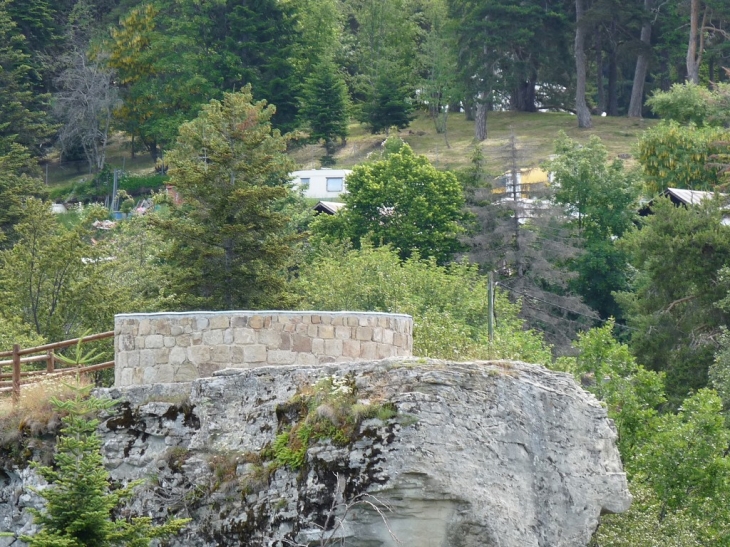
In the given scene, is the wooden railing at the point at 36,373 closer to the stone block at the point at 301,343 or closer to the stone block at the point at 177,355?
the stone block at the point at 177,355

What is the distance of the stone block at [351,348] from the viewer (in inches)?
814

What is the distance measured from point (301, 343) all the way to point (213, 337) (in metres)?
1.19

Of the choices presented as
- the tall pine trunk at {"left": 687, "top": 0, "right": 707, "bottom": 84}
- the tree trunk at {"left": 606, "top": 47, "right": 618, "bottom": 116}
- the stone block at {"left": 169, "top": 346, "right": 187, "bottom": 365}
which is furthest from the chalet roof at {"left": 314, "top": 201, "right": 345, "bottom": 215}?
the stone block at {"left": 169, "top": 346, "right": 187, "bottom": 365}

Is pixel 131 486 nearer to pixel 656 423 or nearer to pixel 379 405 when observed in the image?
pixel 379 405

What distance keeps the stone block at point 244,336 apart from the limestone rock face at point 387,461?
0.63 meters

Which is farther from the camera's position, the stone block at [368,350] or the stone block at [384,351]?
the stone block at [384,351]

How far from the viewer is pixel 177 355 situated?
20.7 meters

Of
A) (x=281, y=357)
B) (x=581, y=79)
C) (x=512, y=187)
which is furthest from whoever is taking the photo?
(x=581, y=79)

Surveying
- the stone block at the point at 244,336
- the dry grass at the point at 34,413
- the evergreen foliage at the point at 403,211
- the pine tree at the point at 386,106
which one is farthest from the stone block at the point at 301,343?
the pine tree at the point at 386,106

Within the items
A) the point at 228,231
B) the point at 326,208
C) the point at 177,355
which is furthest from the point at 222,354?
the point at 326,208

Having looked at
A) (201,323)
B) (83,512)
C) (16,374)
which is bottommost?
(83,512)

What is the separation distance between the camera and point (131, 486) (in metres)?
18.4

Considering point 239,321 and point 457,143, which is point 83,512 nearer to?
point 239,321

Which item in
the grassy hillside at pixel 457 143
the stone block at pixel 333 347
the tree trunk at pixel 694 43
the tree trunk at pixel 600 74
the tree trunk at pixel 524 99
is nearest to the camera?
the stone block at pixel 333 347
